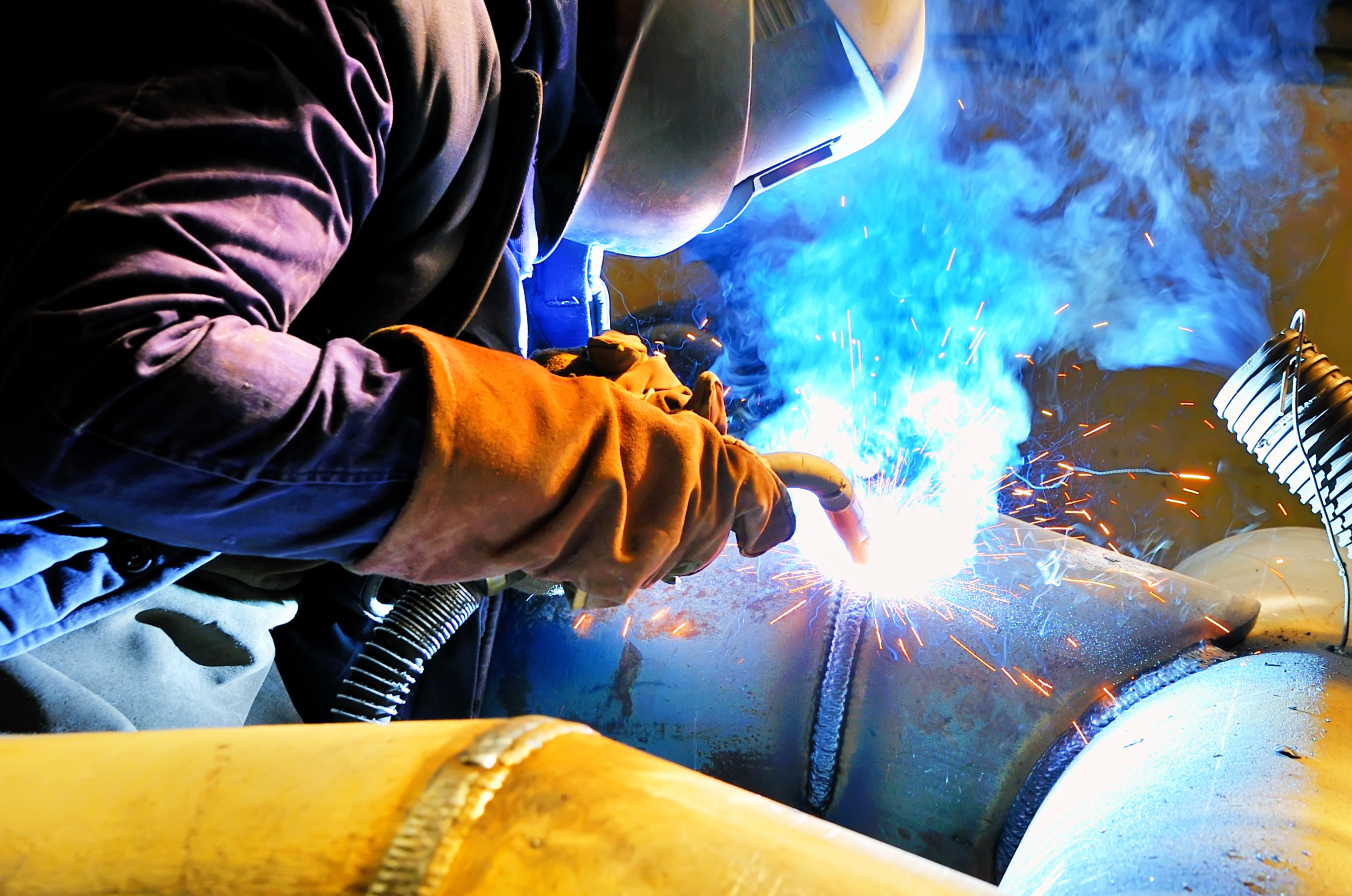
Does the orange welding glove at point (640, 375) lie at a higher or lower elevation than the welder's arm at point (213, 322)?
lower

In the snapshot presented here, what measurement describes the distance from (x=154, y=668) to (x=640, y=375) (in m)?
1.07

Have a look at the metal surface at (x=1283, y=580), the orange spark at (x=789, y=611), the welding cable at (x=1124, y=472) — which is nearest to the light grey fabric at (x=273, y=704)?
the orange spark at (x=789, y=611)

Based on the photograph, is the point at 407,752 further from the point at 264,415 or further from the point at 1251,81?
the point at 1251,81

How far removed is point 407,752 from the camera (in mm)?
615

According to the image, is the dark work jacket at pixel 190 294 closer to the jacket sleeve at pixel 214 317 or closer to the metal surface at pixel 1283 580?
the jacket sleeve at pixel 214 317

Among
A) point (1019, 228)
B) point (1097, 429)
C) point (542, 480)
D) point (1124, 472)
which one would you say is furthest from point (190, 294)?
point (1019, 228)

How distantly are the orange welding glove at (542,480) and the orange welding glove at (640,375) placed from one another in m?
0.39

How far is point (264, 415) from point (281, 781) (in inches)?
15.6

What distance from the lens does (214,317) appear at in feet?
2.74

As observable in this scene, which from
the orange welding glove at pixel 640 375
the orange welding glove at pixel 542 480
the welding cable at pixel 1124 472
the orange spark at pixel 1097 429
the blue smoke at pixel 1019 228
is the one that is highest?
the orange welding glove at pixel 542 480

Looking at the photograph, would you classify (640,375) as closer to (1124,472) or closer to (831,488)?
(831,488)

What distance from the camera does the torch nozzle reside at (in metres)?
1.82

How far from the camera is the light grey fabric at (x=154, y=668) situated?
3.53ft

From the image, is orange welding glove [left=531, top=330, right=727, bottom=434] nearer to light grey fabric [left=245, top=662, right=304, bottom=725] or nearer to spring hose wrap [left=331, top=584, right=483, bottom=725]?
spring hose wrap [left=331, top=584, right=483, bottom=725]
